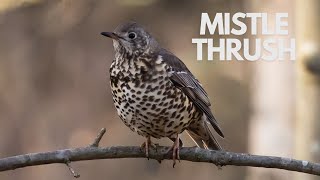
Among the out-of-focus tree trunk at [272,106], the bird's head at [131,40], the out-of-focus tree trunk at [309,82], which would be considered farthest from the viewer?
the out-of-focus tree trunk at [272,106]

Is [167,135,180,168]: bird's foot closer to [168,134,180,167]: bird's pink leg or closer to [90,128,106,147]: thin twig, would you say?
[168,134,180,167]: bird's pink leg

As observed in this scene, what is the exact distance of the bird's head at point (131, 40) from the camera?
2684 mm

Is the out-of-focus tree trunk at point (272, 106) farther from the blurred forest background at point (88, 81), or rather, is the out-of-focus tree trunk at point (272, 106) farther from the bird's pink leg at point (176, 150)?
the bird's pink leg at point (176, 150)

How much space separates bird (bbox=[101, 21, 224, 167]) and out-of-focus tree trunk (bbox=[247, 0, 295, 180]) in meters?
1.02

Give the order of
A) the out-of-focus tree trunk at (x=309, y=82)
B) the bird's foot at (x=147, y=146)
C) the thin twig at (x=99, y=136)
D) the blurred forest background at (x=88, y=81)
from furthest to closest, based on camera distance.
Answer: the blurred forest background at (x=88, y=81)
the out-of-focus tree trunk at (x=309, y=82)
the bird's foot at (x=147, y=146)
the thin twig at (x=99, y=136)

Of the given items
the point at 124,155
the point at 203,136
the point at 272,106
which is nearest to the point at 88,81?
the point at 272,106

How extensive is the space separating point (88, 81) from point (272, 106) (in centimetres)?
103

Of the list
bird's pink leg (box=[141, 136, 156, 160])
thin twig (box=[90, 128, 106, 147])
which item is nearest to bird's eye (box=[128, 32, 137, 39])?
bird's pink leg (box=[141, 136, 156, 160])

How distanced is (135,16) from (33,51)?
580 mm

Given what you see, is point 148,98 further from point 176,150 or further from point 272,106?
point 272,106

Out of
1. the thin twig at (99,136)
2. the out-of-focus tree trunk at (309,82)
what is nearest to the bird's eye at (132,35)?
the thin twig at (99,136)

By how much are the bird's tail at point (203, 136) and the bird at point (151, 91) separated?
22 mm

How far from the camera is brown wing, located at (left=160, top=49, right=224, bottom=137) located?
8.86ft

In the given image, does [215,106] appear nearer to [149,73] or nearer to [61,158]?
[149,73]
